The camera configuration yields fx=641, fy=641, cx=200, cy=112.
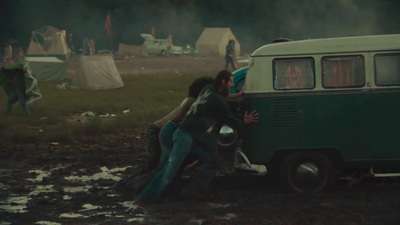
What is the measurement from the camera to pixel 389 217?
684cm

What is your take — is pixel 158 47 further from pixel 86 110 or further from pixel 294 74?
pixel 294 74

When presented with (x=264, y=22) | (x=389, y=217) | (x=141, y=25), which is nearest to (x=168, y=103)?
(x=389, y=217)

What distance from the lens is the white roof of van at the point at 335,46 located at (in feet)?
25.1

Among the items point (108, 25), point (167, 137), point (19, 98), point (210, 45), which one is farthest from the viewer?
point (210, 45)

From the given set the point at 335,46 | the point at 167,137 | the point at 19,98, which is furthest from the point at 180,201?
the point at 19,98

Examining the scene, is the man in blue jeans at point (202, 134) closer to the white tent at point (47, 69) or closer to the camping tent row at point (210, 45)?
the white tent at point (47, 69)

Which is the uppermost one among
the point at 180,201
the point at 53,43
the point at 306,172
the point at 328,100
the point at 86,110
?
the point at 53,43

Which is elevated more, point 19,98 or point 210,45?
point 210,45

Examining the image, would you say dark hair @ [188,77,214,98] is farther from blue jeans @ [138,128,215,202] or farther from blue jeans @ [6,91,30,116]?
blue jeans @ [6,91,30,116]

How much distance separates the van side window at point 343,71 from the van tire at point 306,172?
90cm

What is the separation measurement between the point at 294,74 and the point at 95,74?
18.3 meters

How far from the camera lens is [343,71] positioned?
303 inches

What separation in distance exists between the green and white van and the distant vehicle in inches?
2027

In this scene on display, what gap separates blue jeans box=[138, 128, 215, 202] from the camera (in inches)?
307
